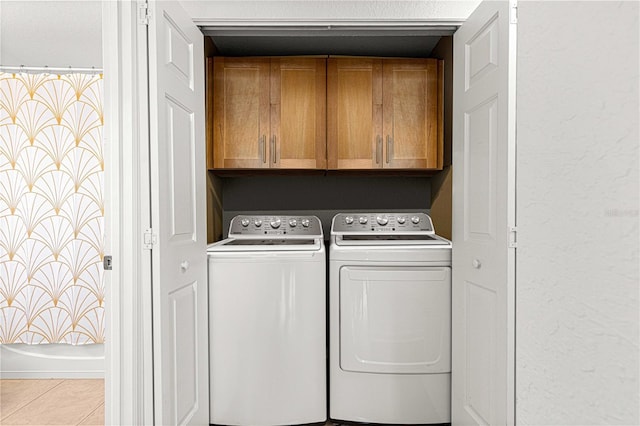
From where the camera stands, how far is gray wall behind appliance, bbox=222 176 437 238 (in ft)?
9.86

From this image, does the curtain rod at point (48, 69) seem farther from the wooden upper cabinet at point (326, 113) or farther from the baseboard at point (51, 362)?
the baseboard at point (51, 362)

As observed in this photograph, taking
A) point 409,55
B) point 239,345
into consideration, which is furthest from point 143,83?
point 409,55

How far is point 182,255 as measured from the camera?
5.96ft

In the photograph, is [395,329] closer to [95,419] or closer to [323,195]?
[323,195]

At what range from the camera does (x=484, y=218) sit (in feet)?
5.82

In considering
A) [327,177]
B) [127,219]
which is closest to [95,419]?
[127,219]

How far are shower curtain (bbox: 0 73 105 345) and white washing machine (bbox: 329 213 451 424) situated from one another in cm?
168

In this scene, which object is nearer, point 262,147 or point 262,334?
point 262,334

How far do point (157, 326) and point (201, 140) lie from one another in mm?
929

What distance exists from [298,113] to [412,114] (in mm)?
707

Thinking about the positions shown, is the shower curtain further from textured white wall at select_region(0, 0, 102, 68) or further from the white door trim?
the white door trim

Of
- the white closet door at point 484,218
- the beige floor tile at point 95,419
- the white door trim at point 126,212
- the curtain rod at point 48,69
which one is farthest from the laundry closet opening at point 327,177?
the beige floor tile at point 95,419

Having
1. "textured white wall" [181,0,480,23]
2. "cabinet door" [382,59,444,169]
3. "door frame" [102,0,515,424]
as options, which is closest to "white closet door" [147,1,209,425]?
"door frame" [102,0,515,424]

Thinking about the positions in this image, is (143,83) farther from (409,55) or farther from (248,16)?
(409,55)
